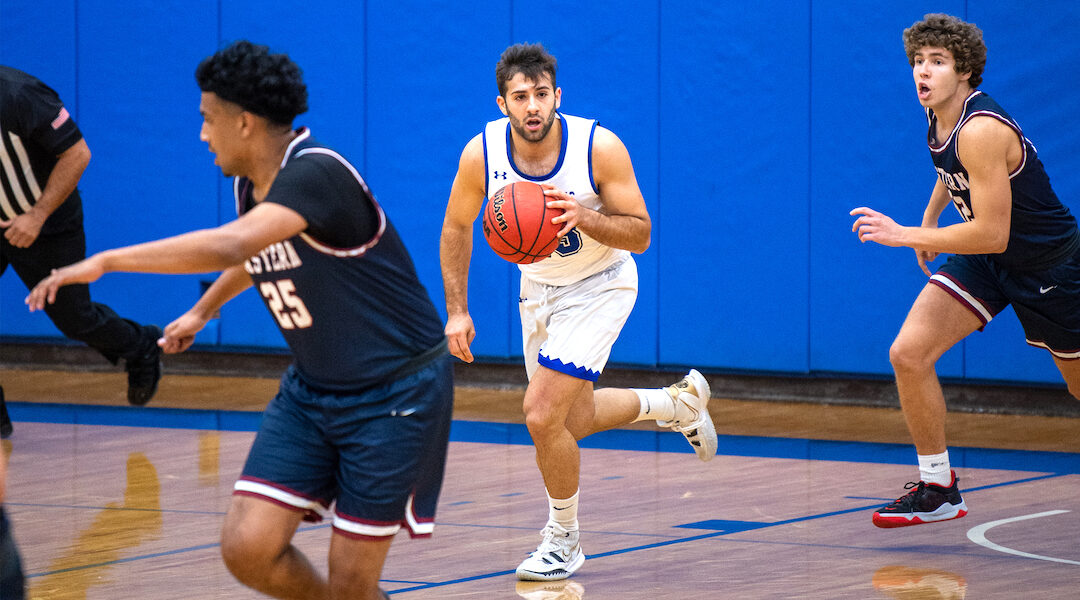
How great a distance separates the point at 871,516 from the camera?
5672mm

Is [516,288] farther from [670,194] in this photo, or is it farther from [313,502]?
[313,502]

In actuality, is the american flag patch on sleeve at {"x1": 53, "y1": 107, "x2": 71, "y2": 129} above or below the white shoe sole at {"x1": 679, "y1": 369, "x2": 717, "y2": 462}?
above

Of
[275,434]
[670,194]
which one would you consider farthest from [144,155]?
[275,434]

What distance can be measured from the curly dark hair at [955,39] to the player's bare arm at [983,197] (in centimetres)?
24

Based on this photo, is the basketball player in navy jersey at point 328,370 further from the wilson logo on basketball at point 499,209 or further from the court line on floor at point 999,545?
the court line on floor at point 999,545

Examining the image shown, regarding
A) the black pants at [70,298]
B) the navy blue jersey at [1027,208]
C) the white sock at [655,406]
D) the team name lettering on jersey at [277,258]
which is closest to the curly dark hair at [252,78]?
the team name lettering on jersey at [277,258]

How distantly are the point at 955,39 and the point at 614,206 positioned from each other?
1403mm

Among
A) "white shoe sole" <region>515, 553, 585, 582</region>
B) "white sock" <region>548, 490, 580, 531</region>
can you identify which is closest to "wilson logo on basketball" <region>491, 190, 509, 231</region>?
"white sock" <region>548, 490, 580, 531</region>

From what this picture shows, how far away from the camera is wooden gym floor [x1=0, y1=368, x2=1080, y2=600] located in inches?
180

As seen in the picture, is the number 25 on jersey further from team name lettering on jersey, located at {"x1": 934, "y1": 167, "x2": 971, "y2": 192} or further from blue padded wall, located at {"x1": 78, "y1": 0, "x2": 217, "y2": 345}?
blue padded wall, located at {"x1": 78, "y1": 0, "x2": 217, "y2": 345}

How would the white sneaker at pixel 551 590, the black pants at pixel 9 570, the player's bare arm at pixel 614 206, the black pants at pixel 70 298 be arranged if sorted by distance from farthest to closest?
1. the black pants at pixel 70 298
2. the player's bare arm at pixel 614 206
3. the white sneaker at pixel 551 590
4. the black pants at pixel 9 570

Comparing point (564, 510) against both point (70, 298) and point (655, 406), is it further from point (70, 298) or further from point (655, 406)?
point (70, 298)

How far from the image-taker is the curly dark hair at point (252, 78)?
3.23 metres

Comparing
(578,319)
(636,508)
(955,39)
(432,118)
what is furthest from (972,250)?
(432,118)
